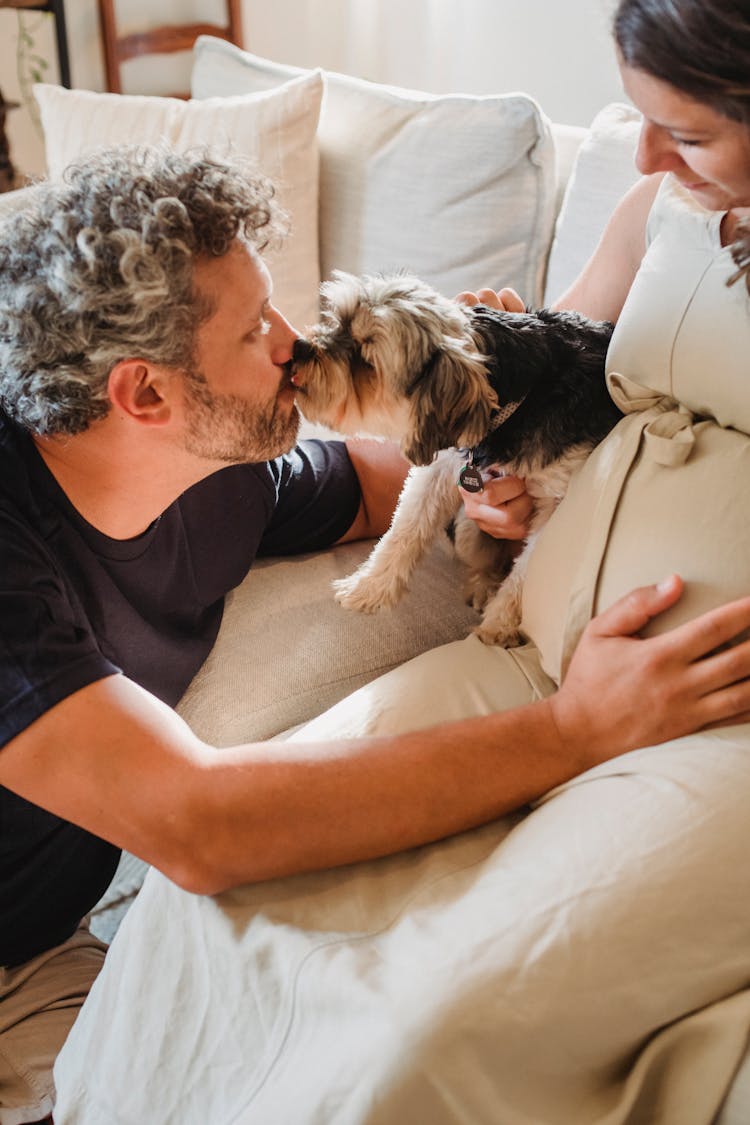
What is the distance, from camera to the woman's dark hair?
0.89 meters

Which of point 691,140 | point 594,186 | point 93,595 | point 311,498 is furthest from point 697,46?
point 594,186

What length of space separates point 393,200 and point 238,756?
1.81 m

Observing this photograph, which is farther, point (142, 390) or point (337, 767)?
point (142, 390)

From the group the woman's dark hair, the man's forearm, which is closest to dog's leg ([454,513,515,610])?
A: the man's forearm

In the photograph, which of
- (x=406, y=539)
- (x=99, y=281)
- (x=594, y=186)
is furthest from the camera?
(x=594, y=186)

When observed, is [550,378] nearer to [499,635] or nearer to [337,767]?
[499,635]

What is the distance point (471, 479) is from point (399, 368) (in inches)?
8.8

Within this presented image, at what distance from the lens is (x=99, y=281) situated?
121cm

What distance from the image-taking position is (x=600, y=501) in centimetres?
126

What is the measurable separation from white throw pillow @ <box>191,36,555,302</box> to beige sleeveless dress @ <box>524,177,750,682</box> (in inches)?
42.6

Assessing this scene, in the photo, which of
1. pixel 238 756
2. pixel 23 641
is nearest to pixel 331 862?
pixel 238 756

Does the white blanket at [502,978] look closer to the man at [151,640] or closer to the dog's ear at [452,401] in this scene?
the man at [151,640]

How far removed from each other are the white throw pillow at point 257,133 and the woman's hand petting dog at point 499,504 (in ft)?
3.38

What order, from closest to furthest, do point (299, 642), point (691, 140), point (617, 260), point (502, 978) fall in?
1. point (502, 978)
2. point (691, 140)
3. point (617, 260)
4. point (299, 642)
